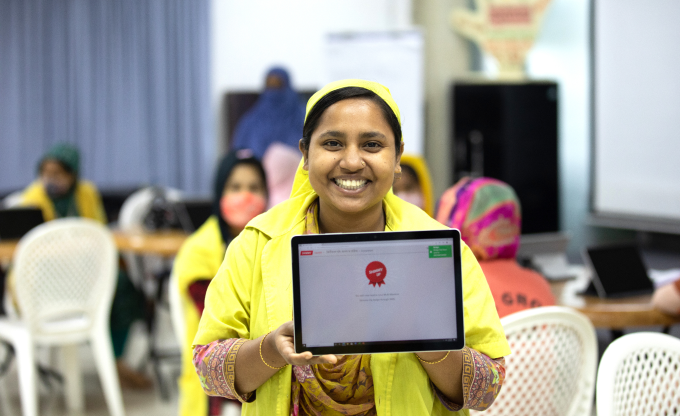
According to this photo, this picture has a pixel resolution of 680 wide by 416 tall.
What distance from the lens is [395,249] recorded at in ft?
3.29

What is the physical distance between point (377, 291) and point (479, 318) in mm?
214

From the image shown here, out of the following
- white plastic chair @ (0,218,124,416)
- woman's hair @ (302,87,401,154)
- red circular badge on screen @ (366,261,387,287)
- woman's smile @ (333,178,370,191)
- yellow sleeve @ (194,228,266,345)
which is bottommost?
white plastic chair @ (0,218,124,416)

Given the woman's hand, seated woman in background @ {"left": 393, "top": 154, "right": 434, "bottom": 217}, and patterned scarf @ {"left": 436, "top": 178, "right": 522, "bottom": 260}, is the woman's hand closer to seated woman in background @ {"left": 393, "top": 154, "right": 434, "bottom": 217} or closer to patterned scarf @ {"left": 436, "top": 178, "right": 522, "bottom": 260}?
patterned scarf @ {"left": 436, "top": 178, "right": 522, "bottom": 260}

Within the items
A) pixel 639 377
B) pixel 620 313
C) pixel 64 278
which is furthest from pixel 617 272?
pixel 64 278

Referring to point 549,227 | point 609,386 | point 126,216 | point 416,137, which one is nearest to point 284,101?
point 416,137

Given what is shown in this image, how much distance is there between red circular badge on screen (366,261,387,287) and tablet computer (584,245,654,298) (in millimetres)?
1684

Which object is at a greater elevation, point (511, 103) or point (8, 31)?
point (8, 31)

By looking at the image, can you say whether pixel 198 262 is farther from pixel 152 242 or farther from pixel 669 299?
pixel 152 242

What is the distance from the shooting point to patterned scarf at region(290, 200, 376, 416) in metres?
1.12

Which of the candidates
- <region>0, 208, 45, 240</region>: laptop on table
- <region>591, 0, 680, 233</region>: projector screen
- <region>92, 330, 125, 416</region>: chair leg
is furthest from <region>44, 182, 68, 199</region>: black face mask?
<region>591, 0, 680, 233</region>: projector screen

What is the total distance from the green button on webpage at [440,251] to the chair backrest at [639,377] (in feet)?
2.00

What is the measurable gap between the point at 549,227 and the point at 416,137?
4.60 ft

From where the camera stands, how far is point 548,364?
175 cm

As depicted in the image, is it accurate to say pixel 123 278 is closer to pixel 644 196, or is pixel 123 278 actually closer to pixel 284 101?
pixel 284 101
